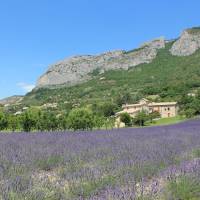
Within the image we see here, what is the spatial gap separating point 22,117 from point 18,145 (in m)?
27.8

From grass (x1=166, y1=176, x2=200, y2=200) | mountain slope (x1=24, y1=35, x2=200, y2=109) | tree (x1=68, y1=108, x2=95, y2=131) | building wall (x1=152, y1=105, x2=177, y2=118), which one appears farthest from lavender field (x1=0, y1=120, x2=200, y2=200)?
mountain slope (x1=24, y1=35, x2=200, y2=109)

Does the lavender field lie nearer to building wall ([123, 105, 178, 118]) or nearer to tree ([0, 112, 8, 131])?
tree ([0, 112, 8, 131])

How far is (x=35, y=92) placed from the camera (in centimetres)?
19675

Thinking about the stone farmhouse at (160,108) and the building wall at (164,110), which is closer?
the building wall at (164,110)

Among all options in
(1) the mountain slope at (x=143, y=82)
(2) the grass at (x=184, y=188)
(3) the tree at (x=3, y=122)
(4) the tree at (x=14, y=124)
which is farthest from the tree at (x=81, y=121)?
(1) the mountain slope at (x=143, y=82)

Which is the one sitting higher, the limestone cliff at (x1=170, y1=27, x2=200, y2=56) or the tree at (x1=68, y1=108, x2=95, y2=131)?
the limestone cliff at (x1=170, y1=27, x2=200, y2=56)

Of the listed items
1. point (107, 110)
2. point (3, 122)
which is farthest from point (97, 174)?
point (107, 110)

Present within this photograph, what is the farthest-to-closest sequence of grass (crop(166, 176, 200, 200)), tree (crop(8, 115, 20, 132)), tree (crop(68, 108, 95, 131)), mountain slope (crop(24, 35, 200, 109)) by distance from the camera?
mountain slope (crop(24, 35, 200, 109)) → tree (crop(8, 115, 20, 132)) → tree (crop(68, 108, 95, 131)) → grass (crop(166, 176, 200, 200))

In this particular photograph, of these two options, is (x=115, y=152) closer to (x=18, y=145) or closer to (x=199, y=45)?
→ (x=18, y=145)

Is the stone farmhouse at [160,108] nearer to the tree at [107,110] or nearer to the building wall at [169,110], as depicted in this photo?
the building wall at [169,110]

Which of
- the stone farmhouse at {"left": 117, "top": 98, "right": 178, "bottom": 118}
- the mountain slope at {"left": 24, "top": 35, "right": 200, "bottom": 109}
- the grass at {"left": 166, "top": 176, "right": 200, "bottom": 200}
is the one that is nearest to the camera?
the grass at {"left": 166, "top": 176, "right": 200, "bottom": 200}

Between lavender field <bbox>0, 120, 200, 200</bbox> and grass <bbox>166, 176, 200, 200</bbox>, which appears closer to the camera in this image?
lavender field <bbox>0, 120, 200, 200</bbox>

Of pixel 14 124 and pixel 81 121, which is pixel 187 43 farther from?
pixel 14 124

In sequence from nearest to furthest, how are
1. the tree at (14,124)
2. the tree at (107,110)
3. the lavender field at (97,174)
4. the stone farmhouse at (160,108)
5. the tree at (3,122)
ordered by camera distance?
the lavender field at (97,174)
the tree at (3,122)
the tree at (14,124)
the stone farmhouse at (160,108)
the tree at (107,110)
